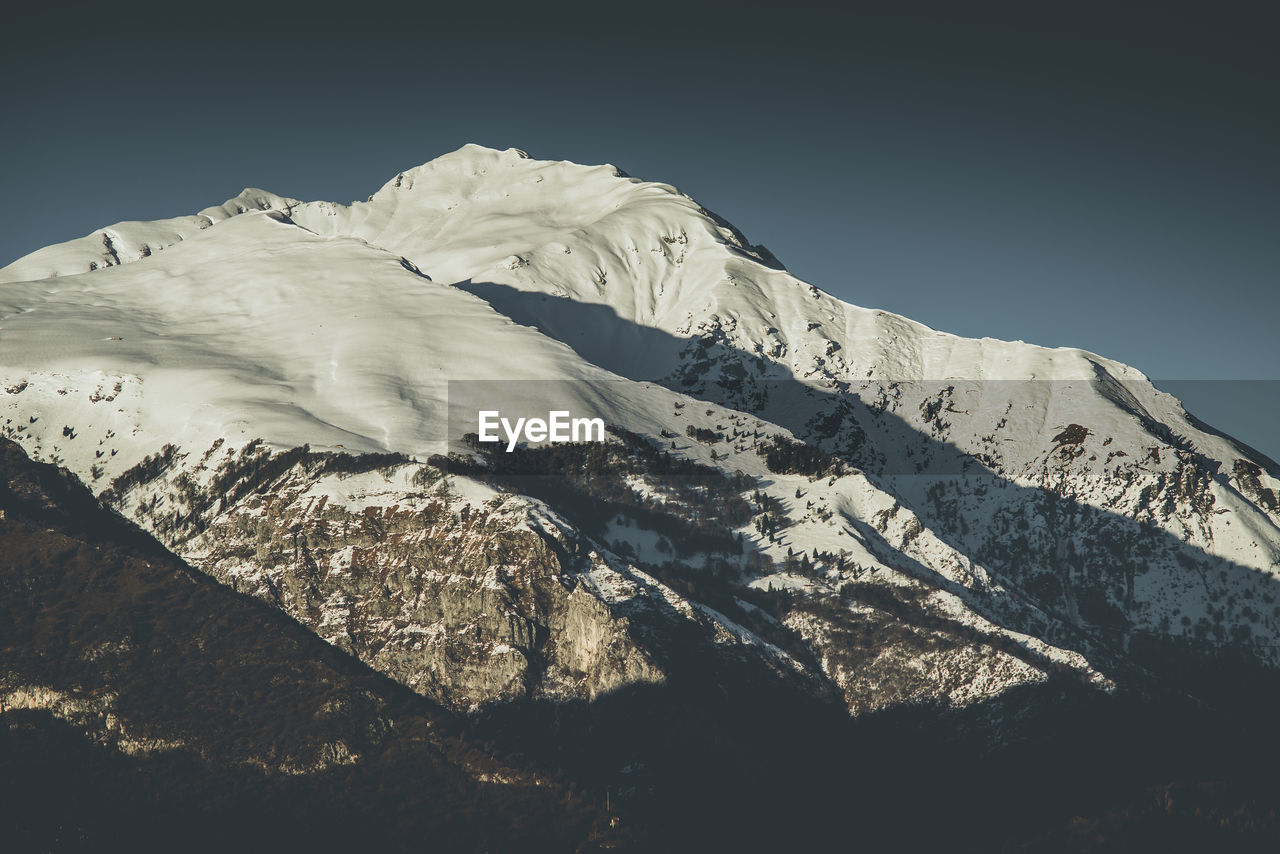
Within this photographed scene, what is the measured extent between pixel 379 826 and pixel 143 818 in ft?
119

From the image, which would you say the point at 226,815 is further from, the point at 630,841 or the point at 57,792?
the point at 630,841

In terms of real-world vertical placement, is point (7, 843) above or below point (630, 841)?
below

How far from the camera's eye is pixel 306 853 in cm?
19412

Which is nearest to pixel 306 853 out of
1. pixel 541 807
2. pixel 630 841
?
pixel 541 807

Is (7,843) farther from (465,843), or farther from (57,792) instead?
(465,843)

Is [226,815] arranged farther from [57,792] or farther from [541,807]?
[541,807]

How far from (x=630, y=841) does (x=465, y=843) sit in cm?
2591

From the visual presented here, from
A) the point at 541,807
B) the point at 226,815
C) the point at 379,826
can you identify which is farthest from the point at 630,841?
the point at 226,815

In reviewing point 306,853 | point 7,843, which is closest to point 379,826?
point 306,853

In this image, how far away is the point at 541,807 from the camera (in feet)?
653

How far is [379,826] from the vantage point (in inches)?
7849

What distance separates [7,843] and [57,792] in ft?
32.4

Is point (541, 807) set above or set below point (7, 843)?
above

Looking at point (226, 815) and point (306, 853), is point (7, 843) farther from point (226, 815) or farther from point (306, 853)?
point (306, 853)
